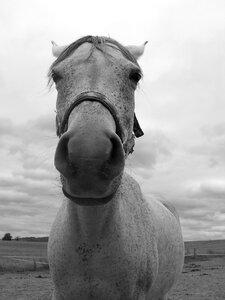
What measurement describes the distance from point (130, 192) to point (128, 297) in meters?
1.03

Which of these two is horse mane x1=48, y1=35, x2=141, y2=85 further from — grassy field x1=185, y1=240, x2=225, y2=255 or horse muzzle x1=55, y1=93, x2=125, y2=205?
grassy field x1=185, y1=240, x2=225, y2=255

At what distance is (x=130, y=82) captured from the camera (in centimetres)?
311

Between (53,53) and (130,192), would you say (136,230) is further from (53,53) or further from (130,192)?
(53,53)

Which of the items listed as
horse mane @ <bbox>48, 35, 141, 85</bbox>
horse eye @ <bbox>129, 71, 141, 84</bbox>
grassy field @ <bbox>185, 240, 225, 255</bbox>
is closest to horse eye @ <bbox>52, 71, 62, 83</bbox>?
horse mane @ <bbox>48, 35, 141, 85</bbox>

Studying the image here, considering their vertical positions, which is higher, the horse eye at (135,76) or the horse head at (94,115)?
the horse eye at (135,76)

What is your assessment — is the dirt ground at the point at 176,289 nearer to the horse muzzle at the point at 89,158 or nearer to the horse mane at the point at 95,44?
the horse mane at the point at 95,44

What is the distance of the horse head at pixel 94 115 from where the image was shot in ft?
Result: 7.86

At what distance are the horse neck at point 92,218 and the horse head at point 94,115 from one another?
39cm

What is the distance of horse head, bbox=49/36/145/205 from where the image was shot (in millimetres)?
2396

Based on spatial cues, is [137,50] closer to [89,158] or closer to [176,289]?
[89,158]

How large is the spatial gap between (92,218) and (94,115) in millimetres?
883

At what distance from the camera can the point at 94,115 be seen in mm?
2566

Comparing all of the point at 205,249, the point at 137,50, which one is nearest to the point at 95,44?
the point at 137,50

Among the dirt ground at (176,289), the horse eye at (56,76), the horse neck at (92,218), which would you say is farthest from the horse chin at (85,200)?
the dirt ground at (176,289)
